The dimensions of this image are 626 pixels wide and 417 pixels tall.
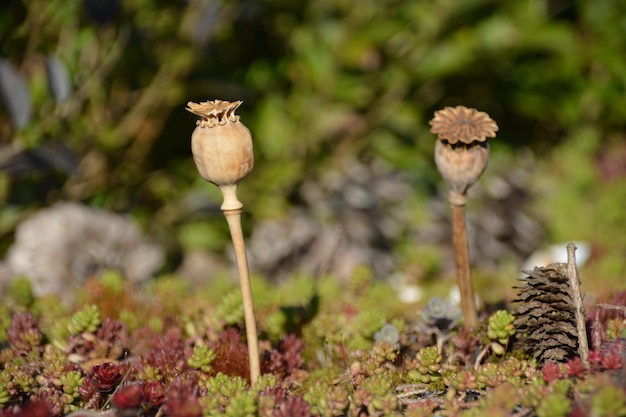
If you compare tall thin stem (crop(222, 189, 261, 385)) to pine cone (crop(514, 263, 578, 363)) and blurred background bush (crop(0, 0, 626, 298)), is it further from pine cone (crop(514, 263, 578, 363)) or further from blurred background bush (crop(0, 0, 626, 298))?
blurred background bush (crop(0, 0, 626, 298))

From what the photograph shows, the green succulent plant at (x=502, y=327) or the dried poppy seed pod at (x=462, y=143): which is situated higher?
the dried poppy seed pod at (x=462, y=143)

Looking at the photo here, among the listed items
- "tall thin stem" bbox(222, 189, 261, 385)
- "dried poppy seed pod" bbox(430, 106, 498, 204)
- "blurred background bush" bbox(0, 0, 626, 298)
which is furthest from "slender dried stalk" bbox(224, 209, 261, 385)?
"blurred background bush" bbox(0, 0, 626, 298)

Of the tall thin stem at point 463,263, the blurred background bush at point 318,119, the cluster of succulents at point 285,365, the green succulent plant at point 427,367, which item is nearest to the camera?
the cluster of succulents at point 285,365

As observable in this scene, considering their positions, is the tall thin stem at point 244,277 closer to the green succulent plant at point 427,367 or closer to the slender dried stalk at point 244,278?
the slender dried stalk at point 244,278

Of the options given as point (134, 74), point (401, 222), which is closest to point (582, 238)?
point (401, 222)

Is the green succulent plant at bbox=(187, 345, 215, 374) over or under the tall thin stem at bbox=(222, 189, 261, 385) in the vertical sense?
under

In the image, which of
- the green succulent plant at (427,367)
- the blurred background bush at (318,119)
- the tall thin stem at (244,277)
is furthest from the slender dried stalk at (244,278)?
the blurred background bush at (318,119)

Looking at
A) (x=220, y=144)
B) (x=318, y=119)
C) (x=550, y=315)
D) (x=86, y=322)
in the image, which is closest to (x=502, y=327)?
(x=550, y=315)
